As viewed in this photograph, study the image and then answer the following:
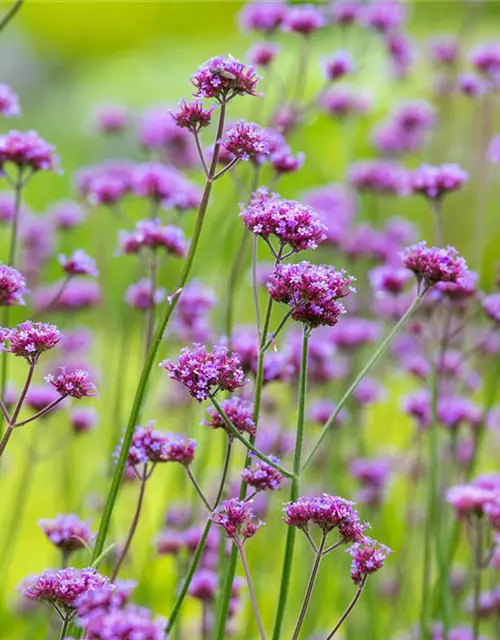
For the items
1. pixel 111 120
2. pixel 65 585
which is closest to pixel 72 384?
pixel 65 585

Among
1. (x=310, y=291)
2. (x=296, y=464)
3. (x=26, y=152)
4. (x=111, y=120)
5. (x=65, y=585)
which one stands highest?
(x=111, y=120)

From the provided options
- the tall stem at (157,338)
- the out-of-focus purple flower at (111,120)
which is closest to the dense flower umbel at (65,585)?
the tall stem at (157,338)

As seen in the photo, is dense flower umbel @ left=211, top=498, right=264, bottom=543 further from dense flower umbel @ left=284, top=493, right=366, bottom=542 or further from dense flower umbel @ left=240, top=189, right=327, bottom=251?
dense flower umbel @ left=240, top=189, right=327, bottom=251

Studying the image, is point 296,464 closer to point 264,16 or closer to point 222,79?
point 222,79

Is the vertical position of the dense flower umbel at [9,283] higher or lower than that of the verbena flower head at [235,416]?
higher

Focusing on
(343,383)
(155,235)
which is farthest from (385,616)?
(155,235)

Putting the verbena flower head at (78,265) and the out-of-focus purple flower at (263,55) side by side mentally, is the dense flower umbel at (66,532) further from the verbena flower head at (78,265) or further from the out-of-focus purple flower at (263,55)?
the out-of-focus purple flower at (263,55)

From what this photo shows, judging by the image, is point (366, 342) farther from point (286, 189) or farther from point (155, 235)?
point (286, 189)
